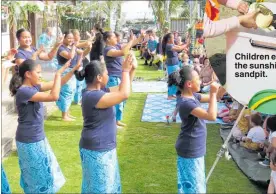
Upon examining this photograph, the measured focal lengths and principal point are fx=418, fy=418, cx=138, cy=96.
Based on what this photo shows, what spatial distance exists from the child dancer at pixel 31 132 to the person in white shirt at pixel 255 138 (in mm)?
2788

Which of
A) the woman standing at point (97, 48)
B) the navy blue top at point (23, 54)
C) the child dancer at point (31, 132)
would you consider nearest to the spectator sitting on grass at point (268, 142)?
the child dancer at point (31, 132)

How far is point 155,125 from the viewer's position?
712 cm

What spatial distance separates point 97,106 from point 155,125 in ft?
13.0

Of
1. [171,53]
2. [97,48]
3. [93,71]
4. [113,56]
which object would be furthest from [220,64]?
[171,53]

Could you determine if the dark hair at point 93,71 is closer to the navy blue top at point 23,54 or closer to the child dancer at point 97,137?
the child dancer at point 97,137

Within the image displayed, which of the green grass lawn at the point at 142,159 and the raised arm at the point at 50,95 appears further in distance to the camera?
the green grass lawn at the point at 142,159

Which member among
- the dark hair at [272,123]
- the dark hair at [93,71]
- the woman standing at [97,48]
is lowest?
the dark hair at [272,123]

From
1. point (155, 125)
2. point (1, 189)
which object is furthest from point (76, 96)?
point (1, 189)

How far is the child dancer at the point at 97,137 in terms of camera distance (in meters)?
3.27

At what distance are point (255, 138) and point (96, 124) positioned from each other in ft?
9.29

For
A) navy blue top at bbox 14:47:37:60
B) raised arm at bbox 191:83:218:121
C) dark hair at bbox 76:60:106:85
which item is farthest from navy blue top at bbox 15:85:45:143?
navy blue top at bbox 14:47:37:60

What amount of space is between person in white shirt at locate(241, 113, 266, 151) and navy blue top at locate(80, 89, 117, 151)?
8.75 ft

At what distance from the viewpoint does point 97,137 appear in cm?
329

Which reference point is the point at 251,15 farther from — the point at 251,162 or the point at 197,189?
the point at 251,162
